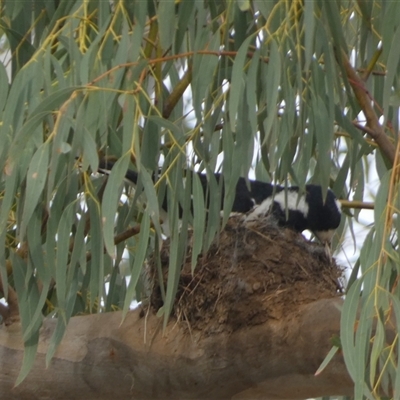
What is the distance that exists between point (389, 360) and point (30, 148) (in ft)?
2.21

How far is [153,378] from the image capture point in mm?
1709

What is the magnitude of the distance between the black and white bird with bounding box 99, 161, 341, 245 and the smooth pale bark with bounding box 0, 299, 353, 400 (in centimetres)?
66

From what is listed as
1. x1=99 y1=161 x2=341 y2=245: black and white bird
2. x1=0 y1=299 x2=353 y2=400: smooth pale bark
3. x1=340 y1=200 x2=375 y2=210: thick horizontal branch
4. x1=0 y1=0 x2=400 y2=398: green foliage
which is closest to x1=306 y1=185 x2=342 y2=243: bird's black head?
x1=99 y1=161 x2=341 y2=245: black and white bird

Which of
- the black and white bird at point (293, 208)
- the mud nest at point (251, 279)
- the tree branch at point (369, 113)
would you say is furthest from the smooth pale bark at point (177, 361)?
the black and white bird at point (293, 208)

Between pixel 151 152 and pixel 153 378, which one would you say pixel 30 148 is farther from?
pixel 153 378

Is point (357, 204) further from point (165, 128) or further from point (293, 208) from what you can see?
point (165, 128)

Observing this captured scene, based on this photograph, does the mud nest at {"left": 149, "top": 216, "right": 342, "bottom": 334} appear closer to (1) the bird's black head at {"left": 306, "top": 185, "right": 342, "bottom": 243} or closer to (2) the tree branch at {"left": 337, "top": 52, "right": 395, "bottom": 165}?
(1) the bird's black head at {"left": 306, "top": 185, "right": 342, "bottom": 243}

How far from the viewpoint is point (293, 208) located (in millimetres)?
2523

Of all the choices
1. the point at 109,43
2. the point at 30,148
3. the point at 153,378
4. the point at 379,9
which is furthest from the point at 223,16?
the point at 153,378

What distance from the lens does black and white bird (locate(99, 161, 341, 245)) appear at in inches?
94.0

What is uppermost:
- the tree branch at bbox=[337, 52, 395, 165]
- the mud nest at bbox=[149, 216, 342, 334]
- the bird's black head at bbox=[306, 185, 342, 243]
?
the tree branch at bbox=[337, 52, 395, 165]

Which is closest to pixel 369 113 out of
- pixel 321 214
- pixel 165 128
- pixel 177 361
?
pixel 165 128

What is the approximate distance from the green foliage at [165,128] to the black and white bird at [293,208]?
2.22 ft

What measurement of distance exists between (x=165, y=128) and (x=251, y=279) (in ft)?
1.60
